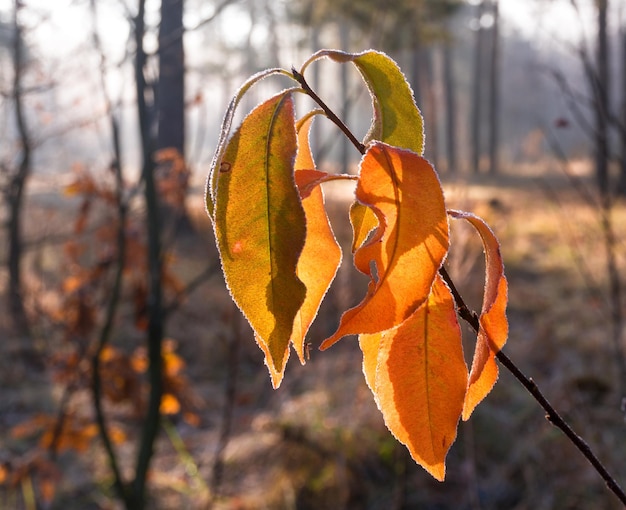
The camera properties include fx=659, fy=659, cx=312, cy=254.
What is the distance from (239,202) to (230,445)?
349cm

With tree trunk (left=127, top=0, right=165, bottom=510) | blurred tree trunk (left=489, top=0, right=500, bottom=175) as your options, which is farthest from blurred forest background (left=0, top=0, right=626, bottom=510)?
blurred tree trunk (left=489, top=0, right=500, bottom=175)

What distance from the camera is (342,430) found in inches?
128

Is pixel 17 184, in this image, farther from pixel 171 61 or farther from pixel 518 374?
pixel 518 374

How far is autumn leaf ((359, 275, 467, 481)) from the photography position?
402mm

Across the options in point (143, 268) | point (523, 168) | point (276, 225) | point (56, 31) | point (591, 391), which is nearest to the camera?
point (276, 225)

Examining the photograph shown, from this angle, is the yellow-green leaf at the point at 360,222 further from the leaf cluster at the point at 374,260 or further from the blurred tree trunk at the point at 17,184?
the blurred tree trunk at the point at 17,184

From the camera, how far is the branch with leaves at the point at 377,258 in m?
0.35

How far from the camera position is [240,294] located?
0.37 metres

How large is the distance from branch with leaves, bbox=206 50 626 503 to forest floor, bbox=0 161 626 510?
51.9 inches

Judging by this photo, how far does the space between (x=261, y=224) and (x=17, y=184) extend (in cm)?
251

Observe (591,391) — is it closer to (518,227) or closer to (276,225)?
(276,225)

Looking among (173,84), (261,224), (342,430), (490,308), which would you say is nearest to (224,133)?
(261,224)

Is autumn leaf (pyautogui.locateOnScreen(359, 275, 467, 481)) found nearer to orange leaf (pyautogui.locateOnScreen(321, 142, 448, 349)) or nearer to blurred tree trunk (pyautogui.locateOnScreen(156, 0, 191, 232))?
orange leaf (pyautogui.locateOnScreen(321, 142, 448, 349))

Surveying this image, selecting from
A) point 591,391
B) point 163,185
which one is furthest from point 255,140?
point 591,391
